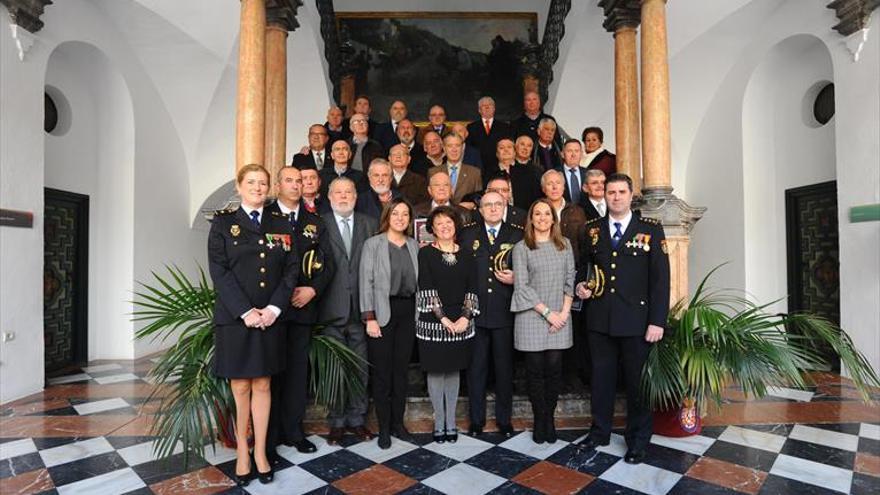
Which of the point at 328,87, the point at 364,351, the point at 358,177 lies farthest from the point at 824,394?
the point at 328,87

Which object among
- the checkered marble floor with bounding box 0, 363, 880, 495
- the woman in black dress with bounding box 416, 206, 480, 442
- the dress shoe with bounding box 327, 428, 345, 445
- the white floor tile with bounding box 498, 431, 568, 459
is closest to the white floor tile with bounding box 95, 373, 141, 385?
the checkered marble floor with bounding box 0, 363, 880, 495

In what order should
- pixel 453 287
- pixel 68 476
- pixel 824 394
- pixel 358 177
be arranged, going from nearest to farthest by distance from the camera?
pixel 68 476 → pixel 453 287 → pixel 358 177 → pixel 824 394

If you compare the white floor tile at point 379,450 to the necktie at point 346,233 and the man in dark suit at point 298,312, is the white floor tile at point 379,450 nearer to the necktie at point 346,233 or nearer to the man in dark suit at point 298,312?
the man in dark suit at point 298,312

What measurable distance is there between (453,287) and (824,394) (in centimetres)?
399

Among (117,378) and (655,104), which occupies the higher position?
Result: (655,104)

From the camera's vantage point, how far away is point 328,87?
28.2 ft

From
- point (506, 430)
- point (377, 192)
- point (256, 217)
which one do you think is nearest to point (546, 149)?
point (377, 192)

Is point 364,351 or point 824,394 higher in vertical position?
point 364,351

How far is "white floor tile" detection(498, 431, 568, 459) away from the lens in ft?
10.5

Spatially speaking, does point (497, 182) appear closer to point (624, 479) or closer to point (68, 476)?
point (624, 479)

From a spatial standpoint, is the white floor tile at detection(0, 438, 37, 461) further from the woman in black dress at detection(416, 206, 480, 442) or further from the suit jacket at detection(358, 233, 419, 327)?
the woman in black dress at detection(416, 206, 480, 442)

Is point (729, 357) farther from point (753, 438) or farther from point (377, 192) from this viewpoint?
point (377, 192)

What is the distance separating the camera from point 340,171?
4.43 meters

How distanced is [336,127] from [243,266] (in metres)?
3.76
